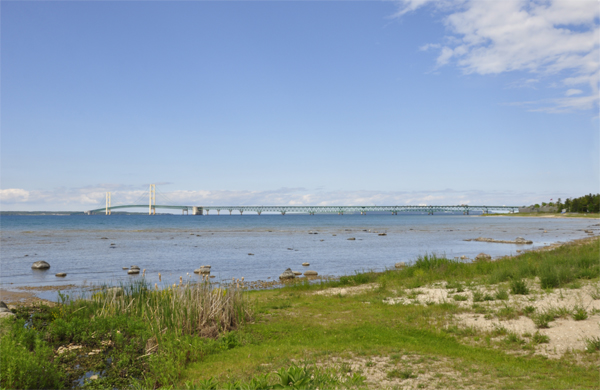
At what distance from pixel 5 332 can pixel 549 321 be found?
1331 centimetres

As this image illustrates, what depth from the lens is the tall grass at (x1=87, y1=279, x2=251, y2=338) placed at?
1058 cm

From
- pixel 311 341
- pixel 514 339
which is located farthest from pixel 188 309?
pixel 514 339

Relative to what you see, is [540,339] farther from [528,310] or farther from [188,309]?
[188,309]

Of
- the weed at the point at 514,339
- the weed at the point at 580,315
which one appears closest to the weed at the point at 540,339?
the weed at the point at 514,339

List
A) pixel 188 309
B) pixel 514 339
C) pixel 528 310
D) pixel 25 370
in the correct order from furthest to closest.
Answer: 1. pixel 528 310
2. pixel 188 309
3. pixel 514 339
4. pixel 25 370

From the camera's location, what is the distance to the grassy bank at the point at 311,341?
771 centimetres

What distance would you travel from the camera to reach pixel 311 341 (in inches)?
416

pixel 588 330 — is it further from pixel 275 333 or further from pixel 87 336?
pixel 87 336

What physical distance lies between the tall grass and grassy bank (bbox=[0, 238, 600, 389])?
0.12 ft

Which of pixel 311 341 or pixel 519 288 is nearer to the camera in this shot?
pixel 311 341

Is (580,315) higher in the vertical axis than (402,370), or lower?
higher

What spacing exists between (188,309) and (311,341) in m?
3.31

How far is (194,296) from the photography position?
1166 centimetres

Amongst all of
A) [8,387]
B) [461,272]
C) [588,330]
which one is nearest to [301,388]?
[8,387]
